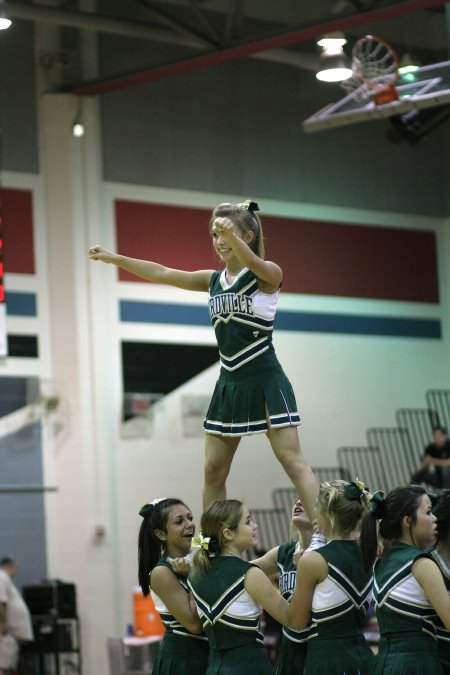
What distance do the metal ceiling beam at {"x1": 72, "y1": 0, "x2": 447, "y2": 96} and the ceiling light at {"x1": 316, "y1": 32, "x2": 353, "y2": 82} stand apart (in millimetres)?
184

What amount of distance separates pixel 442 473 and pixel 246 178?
3801 millimetres

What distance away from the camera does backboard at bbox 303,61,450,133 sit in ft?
30.5

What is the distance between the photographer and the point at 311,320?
13977mm

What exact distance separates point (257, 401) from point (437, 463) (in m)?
8.50

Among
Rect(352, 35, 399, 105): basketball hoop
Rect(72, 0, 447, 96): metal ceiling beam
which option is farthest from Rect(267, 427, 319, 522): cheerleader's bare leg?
Rect(72, 0, 447, 96): metal ceiling beam

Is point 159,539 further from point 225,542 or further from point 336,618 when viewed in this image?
point 336,618

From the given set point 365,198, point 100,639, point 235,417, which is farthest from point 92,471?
point 235,417

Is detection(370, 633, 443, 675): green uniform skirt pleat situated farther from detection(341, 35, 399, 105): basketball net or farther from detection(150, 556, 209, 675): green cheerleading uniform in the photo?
detection(341, 35, 399, 105): basketball net

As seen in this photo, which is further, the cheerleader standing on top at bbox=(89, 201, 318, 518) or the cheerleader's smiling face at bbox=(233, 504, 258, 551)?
the cheerleader standing on top at bbox=(89, 201, 318, 518)

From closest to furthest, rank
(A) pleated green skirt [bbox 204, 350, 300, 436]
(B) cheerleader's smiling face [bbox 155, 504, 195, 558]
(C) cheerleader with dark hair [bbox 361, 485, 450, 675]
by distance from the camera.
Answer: (C) cheerleader with dark hair [bbox 361, 485, 450, 675] < (B) cheerleader's smiling face [bbox 155, 504, 195, 558] < (A) pleated green skirt [bbox 204, 350, 300, 436]

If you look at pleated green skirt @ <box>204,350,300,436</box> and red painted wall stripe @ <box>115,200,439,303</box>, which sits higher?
red painted wall stripe @ <box>115,200,439,303</box>

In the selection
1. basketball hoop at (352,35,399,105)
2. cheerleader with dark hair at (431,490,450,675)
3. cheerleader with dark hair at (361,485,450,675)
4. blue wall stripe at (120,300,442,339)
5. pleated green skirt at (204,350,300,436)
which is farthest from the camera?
blue wall stripe at (120,300,442,339)

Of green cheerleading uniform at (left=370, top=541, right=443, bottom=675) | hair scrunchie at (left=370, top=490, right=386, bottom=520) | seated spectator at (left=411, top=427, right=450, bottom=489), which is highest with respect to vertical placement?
seated spectator at (left=411, top=427, right=450, bottom=489)

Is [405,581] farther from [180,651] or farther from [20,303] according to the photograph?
[20,303]
